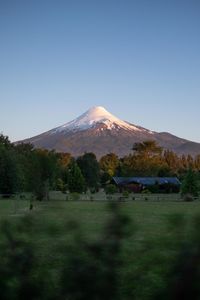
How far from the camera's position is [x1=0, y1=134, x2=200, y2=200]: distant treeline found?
7131 cm

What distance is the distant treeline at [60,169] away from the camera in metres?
71.3

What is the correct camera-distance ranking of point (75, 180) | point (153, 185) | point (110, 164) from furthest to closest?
point (110, 164) < point (153, 185) < point (75, 180)

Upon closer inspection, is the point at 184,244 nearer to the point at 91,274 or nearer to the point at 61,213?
the point at 91,274

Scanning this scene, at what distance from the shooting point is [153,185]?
90438 mm

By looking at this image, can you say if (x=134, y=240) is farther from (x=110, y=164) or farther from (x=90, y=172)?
(x=110, y=164)

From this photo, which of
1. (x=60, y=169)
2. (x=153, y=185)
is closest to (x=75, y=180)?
(x=60, y=169)

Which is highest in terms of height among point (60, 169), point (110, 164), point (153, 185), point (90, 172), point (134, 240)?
point (110, 164)

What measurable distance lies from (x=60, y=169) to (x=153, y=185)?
17.1 m

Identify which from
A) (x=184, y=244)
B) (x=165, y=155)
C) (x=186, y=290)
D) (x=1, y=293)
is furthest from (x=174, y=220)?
(x=165, y=155)

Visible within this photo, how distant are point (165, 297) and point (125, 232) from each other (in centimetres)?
43

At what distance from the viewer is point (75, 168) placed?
75.6m

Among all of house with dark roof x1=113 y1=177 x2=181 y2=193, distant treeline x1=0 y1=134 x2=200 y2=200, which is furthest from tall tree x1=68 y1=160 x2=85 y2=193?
house with dark roof x1=113 y1=177 x2=181 y2=193

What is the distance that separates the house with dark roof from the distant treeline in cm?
242

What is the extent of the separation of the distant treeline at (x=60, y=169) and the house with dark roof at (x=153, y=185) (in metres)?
2.42
